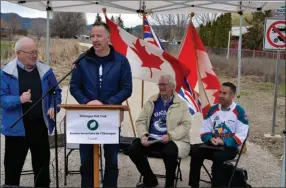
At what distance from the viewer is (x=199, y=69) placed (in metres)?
6.42

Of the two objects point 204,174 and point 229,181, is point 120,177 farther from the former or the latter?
point 229,181

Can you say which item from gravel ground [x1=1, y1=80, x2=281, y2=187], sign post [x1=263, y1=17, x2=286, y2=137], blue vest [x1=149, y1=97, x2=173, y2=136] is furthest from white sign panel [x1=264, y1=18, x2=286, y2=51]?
blue vest [x1=149, y1=97, x2=173, y2=136]

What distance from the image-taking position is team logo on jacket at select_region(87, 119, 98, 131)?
3.12 meters

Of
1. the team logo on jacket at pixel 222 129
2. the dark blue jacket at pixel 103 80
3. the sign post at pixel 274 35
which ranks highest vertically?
the sign post at pixel 274 35

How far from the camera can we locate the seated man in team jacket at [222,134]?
14.6 ft

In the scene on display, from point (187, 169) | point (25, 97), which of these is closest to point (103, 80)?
point (25, 97)

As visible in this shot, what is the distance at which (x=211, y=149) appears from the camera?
458 centimetres

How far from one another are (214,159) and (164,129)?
67 cm

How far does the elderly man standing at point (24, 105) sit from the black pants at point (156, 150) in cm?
107

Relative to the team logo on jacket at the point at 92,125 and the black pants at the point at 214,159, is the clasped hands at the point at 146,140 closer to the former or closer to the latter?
the black pants at the point at 214,159

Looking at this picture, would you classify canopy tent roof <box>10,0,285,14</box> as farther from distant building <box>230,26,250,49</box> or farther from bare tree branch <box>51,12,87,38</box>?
bare tree branch <box>51,12,87,38</box>

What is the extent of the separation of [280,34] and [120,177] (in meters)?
3.11

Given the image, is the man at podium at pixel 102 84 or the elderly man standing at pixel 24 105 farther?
the elderly man standing at pixel 24 105

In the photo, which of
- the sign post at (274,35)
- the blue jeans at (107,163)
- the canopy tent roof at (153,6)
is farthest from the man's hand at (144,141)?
the canopy tent roof at (153,6)
